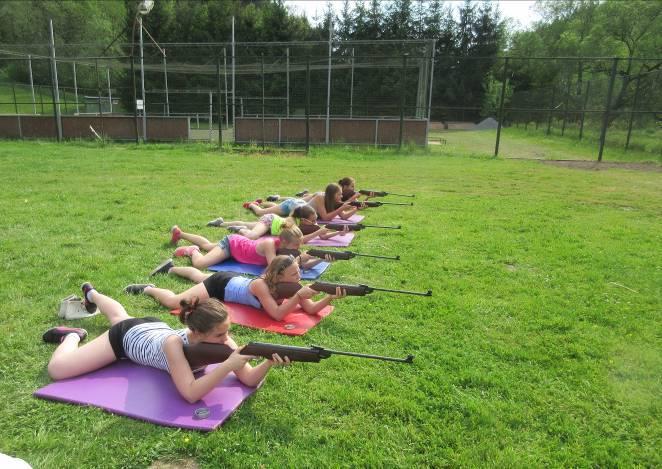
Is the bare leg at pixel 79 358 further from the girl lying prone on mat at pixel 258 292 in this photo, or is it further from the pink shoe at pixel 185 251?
the pink shoe at pixel 185 251

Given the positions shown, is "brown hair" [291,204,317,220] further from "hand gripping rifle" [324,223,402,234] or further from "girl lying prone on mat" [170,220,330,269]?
"girl lying prone on mat" [170,220,330,269]

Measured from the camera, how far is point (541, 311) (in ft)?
15.1

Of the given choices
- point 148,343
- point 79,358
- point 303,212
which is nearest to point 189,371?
point 148,343

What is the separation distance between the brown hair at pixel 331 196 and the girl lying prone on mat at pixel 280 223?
72cm

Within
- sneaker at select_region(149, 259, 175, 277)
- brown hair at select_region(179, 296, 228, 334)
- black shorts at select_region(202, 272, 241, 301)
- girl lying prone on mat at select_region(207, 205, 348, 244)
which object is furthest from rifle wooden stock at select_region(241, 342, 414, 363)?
girl lying prone on mat at select_region(207, 205, 348, 244)

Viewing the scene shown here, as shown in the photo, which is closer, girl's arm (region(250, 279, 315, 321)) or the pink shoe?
girl's arm (region(250, 279, 315, 321))

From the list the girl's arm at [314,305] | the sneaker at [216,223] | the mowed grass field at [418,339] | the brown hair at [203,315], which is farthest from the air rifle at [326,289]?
the sneaker at [216,223]

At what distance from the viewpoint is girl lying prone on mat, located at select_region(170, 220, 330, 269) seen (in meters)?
5.49

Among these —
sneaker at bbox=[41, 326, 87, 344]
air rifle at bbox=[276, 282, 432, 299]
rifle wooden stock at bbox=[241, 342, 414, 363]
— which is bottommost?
sneaker at bbox=[41, 326, 87, 344]

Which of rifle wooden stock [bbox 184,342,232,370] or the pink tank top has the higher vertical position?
rifle wooden stock [bbox 184,342,232,370]

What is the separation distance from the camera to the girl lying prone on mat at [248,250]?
18.0ft

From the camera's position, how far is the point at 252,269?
5.69 meters

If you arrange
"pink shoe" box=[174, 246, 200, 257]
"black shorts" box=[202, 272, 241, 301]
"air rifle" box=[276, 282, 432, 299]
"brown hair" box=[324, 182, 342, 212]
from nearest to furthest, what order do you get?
1. "air rifle" box=[276, 282, 432, 299]
2. "black shorts" box=[202, 272, 241, 301]
3. "pink shoe" box=[174, 246, 200, 257]
4. "brown hair" box=[324, 182, 342, 212]

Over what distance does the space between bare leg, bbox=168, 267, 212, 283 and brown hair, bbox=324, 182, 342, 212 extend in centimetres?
319
